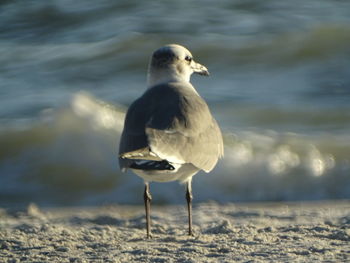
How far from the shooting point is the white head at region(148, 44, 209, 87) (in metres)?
6.04

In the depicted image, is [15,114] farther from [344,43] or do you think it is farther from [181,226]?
[344,43]

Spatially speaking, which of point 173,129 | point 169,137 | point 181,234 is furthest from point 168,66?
point 181,234

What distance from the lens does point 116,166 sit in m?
7.33

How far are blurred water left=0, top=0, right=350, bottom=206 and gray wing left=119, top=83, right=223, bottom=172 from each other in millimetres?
1328

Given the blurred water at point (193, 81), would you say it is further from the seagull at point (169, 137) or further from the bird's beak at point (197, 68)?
the seagull at point (169, 137)

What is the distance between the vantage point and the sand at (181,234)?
186 inches

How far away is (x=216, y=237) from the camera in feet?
17.2

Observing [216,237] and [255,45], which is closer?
[216,237]

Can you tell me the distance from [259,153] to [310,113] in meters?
1.43

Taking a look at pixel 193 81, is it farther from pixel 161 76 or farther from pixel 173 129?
pixel 173 129

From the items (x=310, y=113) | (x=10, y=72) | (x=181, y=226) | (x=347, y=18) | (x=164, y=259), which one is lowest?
(x=164, y=259)

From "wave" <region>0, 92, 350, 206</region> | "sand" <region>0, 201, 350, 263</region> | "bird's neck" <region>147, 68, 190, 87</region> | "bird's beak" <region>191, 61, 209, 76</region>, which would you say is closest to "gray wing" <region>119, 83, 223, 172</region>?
"bird's neck" <region>147, 68, 190, 87</region>

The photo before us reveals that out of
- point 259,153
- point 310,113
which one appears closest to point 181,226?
point 259,153

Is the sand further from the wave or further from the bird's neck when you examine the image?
the bird's neck
